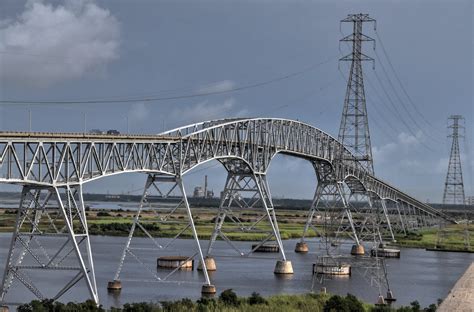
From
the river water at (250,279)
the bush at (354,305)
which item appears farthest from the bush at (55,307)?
the bush at (354,305)

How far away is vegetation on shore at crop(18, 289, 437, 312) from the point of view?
221 ft

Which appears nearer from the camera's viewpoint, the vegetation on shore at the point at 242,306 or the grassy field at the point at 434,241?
the vegetation on shore at the point at 242,306

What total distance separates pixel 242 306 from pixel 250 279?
32.3 metres

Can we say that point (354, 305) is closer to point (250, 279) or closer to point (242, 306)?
point (242, 306)

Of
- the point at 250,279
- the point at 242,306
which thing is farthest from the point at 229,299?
the point at 250,279

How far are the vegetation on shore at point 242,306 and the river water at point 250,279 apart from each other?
10.1 meters

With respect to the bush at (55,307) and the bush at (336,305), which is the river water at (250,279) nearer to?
the bush at (55,307)

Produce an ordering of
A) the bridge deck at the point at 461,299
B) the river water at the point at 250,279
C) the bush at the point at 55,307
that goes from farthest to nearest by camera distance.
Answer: the river water at the point at 250,279, the bush at the point at 55,307, the bridge deck at the point at 461,299

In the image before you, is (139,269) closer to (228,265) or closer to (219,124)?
(228,265)

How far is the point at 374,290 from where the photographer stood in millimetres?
100438

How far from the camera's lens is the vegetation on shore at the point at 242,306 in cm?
6750

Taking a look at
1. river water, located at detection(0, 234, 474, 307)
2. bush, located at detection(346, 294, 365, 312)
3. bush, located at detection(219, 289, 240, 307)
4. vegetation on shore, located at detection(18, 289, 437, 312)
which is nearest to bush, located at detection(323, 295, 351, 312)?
vegetation on shore, located at detection(18, 289, 437, 312)

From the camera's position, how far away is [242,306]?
73.1 metres

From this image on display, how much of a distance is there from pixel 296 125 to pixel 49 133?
62064 millimetres
